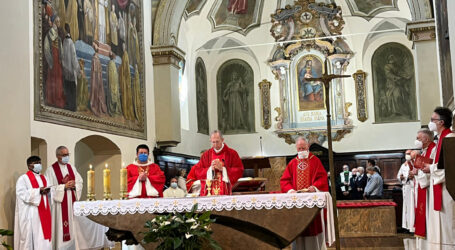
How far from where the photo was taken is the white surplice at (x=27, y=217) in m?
9.05

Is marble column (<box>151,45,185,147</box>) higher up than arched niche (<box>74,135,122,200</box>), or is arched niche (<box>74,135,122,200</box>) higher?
marble column (<box>151,45,185,147</box>)

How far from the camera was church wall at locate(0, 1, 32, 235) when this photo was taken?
29.7 ft

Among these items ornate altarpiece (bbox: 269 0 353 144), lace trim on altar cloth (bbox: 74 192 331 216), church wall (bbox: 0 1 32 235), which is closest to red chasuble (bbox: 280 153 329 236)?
lace trim on altar cloth (bbox: 74 192 331 216)

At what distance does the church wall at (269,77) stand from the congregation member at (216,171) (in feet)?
36.9

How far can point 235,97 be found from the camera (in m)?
23.2

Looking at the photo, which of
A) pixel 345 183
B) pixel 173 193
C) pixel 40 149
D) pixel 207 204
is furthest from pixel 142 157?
pixel 345 183

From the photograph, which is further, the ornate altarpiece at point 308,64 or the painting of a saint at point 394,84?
the ornate altarpiece at point 308,64

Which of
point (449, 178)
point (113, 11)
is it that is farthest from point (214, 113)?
point (449, 178)

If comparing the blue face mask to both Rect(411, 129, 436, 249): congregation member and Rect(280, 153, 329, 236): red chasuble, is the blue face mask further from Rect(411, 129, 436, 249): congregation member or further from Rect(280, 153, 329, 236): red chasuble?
Rect(411, 129, 436, 249): congregation member

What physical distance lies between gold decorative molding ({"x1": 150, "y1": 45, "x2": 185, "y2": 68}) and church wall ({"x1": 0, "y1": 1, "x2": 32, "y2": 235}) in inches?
292

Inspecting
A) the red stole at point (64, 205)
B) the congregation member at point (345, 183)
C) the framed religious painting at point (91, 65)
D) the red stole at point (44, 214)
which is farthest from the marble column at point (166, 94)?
the red stole at point (44, 214)

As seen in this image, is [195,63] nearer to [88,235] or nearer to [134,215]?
[88,235]

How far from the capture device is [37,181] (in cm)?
932

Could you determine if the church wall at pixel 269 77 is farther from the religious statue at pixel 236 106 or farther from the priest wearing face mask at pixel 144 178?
the priest wearing face mask at pixel 144 178
